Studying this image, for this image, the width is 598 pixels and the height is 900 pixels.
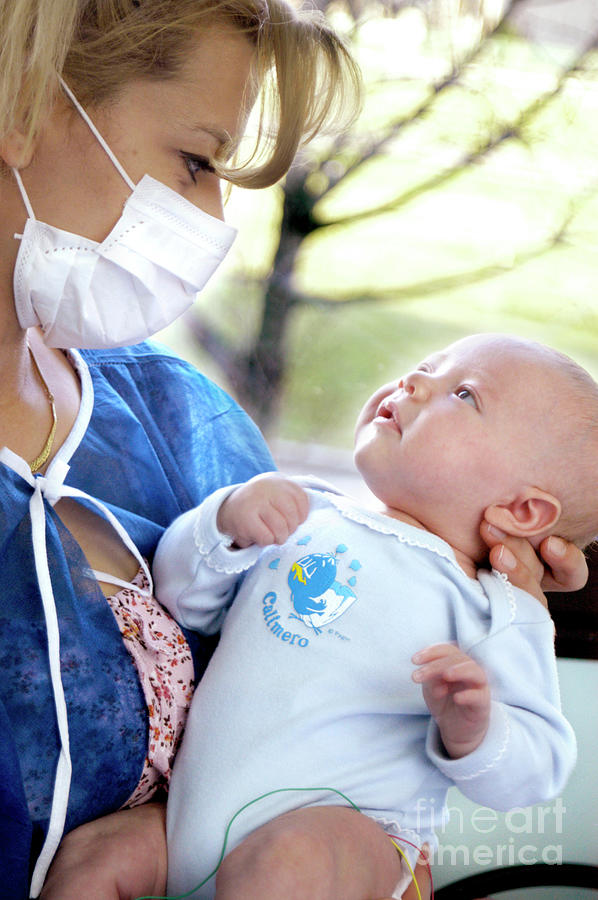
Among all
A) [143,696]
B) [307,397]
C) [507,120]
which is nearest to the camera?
[143,696]

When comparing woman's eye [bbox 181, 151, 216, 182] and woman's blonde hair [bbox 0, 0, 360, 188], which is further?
woman's eye [bbox 181, 151, 216, 182]

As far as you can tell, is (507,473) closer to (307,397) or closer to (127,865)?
(127,865)

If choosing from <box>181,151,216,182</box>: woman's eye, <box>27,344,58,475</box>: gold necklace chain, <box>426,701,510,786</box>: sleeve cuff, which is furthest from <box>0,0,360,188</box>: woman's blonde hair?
<box>426,701,510,786</box>: sleeve cuff

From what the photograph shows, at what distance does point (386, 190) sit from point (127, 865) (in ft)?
7.25

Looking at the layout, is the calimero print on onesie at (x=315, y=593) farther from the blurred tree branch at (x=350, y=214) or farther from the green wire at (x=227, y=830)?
the blurred tree branch at (x=350, y=214)

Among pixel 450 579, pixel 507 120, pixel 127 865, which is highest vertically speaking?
pixel 507 120

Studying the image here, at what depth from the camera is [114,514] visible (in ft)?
4.27

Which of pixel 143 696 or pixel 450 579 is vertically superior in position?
pixel 450 579

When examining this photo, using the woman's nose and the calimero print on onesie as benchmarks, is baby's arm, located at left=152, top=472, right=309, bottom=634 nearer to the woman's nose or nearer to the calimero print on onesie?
the calimero print on onesie

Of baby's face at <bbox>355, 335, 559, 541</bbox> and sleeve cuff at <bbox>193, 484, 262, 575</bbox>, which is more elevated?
baby's face at <bbox>355, 335, 559, 541</bbox>

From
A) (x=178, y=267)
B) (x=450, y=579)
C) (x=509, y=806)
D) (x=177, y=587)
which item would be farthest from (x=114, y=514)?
(x=509, y=806)

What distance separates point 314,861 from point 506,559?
465 millimetres

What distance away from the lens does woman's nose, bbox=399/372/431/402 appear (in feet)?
4.34

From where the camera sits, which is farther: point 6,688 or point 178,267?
point 178,267
